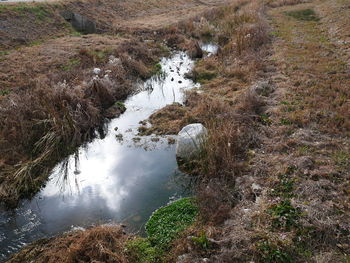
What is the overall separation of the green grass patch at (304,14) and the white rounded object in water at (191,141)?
1515cm

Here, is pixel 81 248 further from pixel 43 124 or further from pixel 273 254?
pixel 43 124

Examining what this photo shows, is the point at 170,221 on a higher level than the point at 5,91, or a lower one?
lower

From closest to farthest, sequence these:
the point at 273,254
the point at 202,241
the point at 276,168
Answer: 1. the point at 273,254
2. the point at 202,241
3. the point at 276,168

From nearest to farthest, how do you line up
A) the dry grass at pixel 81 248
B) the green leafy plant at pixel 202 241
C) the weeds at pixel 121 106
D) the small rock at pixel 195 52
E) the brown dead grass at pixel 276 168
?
the brown dead grass at pixel 276 168 → the green leafy plant at pixel 202 241 → the dry grass at pixel 81 248 → the weeds at pixel 121 106 → the small rock at pixel 195 52

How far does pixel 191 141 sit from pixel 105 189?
2.57 m

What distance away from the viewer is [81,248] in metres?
5.37

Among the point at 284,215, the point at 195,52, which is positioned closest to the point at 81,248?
the point at 284,215

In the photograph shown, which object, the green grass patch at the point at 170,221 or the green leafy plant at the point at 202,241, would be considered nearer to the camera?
the green leafy plant at the point at 202,241

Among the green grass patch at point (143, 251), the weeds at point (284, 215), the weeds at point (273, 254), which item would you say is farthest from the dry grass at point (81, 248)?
the weeds at point (284, 215)

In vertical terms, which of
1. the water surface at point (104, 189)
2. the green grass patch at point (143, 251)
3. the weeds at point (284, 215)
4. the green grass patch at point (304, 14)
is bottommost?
the green grass patch at point (143, 251)

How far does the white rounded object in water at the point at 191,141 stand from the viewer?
7.88m

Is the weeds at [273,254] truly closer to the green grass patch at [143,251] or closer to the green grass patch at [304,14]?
the green grass patch at [143,251]

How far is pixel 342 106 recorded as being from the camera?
839 centimetres

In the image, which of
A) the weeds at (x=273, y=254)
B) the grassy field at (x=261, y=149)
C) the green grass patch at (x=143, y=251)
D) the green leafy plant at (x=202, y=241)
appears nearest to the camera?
the weeds at (x=273, y=254)
